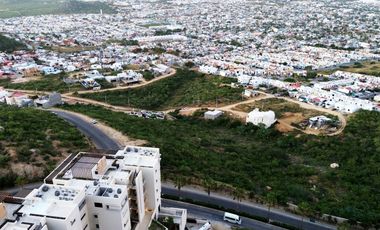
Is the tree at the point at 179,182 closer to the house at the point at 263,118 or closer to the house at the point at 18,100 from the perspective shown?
the house at the point at 263,118

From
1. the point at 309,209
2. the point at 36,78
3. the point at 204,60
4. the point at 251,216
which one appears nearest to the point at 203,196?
the point at 251,216

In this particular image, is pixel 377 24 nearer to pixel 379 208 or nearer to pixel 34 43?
pixel 34 43

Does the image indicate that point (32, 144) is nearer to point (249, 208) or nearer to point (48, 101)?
point (249, 208)

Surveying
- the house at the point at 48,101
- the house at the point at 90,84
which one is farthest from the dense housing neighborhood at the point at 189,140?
the house at the point at 90,84

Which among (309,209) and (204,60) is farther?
(204,60)

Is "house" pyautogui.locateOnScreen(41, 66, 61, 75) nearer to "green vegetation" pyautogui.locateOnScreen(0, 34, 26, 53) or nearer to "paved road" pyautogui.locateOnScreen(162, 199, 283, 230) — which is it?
"green vegetation" pyautogui.locateOnScreen(0, 34, 26, 53)

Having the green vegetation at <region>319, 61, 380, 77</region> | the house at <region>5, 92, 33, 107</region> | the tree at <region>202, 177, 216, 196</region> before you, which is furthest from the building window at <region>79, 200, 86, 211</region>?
the green vegetation at <region>319, 61, 380, 77</region>
